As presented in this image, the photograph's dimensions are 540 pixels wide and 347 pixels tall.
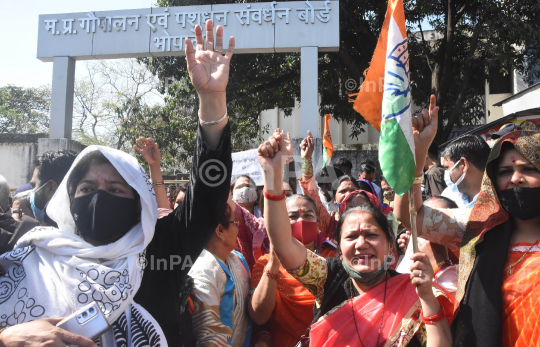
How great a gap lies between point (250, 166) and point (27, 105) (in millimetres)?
22052

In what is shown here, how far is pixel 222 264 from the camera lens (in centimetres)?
232

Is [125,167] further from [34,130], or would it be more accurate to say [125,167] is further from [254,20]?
[34,130]

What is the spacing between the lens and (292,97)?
11.6 meters

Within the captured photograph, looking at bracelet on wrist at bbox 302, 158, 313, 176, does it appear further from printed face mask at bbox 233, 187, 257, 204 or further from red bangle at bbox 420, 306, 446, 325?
red bangle at bbox 420, 306, 446, 325

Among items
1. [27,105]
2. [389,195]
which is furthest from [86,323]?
[27,105]

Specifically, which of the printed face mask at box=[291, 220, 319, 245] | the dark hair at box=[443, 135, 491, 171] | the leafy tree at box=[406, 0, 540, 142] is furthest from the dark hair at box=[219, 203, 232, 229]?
the leafy tree at box=[406, 0, 540, 142]

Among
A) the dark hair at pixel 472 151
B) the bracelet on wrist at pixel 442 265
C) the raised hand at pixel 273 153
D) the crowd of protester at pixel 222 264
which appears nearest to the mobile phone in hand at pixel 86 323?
the crowd of protester at pixel 222 264

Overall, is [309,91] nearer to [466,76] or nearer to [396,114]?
[466,76]

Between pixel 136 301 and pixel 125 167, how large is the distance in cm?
53

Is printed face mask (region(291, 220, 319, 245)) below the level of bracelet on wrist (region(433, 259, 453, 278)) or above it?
above

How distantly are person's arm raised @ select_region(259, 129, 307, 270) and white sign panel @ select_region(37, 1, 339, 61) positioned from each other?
6.14 m

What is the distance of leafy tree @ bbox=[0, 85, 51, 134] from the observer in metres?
22.3

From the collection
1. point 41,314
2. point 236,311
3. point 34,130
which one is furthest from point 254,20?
point 34,130

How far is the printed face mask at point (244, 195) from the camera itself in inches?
140
